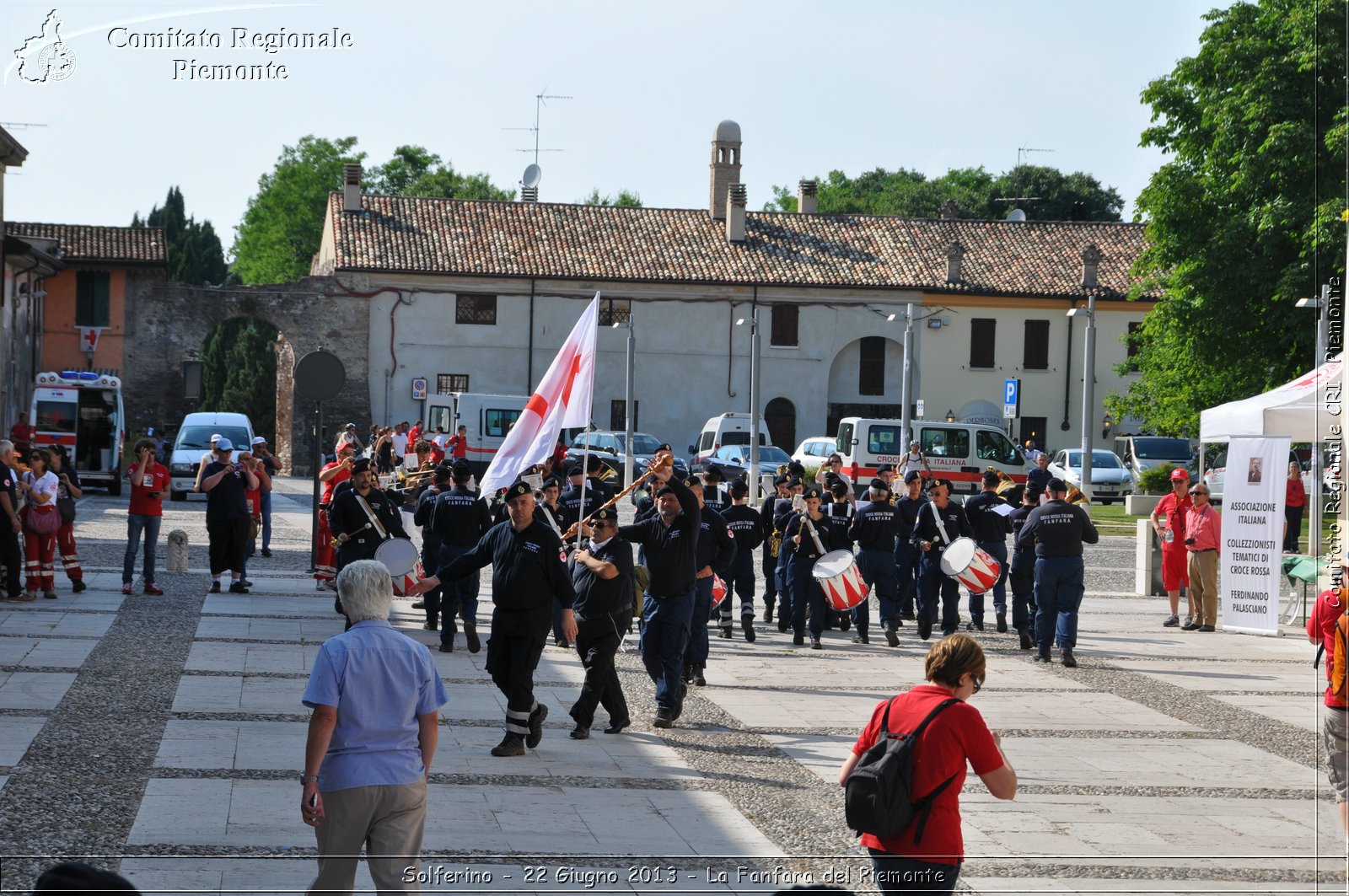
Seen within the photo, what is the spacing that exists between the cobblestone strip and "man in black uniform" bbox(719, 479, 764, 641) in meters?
5.39

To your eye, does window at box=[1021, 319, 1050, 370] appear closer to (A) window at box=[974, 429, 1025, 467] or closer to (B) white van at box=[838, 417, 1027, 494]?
(B) white van at box=[838, 417, 1027, 494]

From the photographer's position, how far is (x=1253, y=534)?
57.4 feet

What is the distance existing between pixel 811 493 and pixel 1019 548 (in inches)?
85.0

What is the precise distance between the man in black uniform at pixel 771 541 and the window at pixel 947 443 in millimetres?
20606

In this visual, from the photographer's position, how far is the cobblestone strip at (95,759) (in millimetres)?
7309

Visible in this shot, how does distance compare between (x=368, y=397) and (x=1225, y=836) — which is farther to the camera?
(x=368, y=397)

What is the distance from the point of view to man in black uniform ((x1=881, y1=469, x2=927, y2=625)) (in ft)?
54.2

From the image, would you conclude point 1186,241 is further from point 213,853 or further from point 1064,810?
point 213,853

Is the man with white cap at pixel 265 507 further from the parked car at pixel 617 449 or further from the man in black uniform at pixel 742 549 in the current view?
the parked car at pixel 617 449

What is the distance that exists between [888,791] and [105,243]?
51.1 m

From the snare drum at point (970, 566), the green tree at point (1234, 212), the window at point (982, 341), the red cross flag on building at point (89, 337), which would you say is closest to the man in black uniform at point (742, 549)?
the snare drum at point (970, 566)

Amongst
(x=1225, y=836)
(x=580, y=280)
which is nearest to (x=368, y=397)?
(x=580, y=280)

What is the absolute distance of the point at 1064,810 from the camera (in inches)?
351

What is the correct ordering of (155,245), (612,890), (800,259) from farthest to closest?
(800,259) < (155,245) < (612,890)
